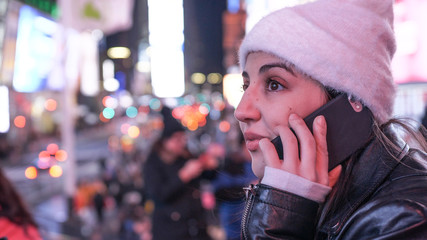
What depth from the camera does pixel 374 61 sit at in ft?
3.27

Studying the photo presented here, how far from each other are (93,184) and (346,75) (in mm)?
7364

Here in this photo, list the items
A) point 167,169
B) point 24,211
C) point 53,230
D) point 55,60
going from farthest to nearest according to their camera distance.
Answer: point 53,230
point 55,60
point 167,169
point 24,211

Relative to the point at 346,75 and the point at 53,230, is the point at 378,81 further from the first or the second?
the point at 53,230

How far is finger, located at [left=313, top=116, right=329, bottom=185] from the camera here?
36.0 inches

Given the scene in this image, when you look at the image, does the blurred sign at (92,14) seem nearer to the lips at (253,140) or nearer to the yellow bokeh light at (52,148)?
the yellow bokeh light at (52,148)

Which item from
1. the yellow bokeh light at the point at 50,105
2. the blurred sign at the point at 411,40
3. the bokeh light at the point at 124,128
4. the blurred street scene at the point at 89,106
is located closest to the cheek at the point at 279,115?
the blurred street scene at the point at 89,106

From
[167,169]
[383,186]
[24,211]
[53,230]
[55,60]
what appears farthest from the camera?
[53,230]

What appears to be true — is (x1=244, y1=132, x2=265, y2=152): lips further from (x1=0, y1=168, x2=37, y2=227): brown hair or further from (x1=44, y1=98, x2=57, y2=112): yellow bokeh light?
(x1=44, y1=98, x2=57, y2=112): yellow bokeh light

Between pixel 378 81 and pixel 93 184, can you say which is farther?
pixel 93 184

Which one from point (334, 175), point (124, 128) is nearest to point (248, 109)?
point (334, 175)

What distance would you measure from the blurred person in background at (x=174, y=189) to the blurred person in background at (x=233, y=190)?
0.24 metres

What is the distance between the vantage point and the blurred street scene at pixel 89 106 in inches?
124

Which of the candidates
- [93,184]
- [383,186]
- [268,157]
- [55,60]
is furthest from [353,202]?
[93,184]

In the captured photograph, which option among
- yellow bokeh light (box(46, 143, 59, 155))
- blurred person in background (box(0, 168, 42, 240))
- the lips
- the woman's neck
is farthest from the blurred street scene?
blurred person in background (box(0, 168, 42, 240))
